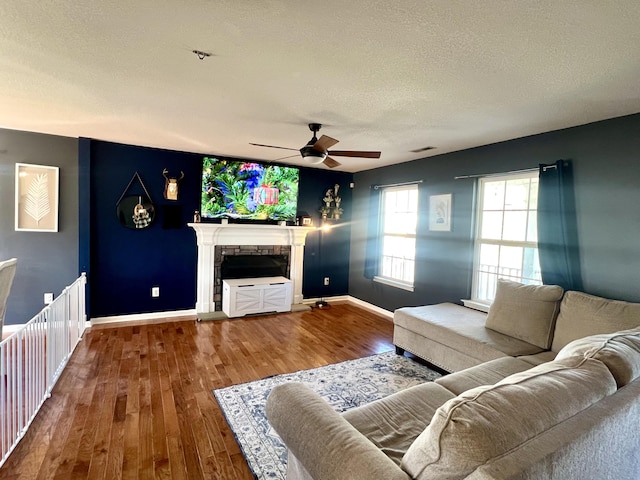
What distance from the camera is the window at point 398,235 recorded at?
191 inches

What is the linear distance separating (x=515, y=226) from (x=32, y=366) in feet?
14.6

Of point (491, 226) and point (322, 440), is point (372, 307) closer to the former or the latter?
point (491, 226)

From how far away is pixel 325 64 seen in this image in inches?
76.5

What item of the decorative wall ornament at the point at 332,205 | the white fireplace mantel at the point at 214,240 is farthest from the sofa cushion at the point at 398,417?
the decorative wall ornament at the point at 332,205

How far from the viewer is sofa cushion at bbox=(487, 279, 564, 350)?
2.71m

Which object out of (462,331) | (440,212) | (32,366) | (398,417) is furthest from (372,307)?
(32,366)

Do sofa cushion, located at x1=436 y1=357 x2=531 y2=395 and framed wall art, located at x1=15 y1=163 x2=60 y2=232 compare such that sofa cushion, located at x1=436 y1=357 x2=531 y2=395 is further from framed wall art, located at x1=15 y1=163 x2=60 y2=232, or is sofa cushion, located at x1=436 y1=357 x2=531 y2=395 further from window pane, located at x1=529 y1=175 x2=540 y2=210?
framed wall art, located at x1=15 y1=163 x2=60 y2=232

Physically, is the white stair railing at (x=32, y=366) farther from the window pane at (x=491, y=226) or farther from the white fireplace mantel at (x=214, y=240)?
the window pane at (x=491, y=226)

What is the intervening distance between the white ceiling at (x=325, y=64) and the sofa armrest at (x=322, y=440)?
5.75 ft

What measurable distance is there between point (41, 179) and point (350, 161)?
3.97 m

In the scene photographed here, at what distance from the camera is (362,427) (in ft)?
5.15

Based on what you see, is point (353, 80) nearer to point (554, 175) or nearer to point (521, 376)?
point (521, 376)

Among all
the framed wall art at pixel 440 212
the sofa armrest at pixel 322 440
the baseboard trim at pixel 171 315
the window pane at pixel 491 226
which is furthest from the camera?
the baseboard trim at pixel 171 315

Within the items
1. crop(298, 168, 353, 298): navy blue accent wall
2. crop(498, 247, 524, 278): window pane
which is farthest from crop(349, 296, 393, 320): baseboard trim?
crop(498, 247, 524, 278): window pane
